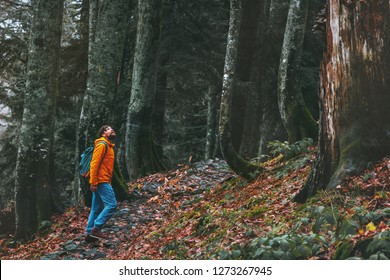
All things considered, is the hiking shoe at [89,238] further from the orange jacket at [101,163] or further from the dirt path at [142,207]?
the orange jacket at [101,163]

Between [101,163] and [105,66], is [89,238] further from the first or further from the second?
[105,66]

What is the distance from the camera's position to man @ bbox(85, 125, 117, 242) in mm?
10906

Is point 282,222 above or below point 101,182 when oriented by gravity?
below

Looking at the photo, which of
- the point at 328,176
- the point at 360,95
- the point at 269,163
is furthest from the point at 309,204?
the point at 269,163

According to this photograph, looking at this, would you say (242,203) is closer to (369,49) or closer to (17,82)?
(369,49)

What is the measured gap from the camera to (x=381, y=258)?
230 inches

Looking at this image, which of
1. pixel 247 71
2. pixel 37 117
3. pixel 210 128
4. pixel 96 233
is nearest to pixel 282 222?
pixel 96 233

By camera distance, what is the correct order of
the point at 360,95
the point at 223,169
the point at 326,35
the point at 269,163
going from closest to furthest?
1. the point at 360,95
2. the point at 326,35
3. the point at 269,163
4. the point at 223,169

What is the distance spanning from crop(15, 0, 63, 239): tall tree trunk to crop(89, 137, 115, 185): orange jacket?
10.0 ft

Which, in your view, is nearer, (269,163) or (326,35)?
(326,35)

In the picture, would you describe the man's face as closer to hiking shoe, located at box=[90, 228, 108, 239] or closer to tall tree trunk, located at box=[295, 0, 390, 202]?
hiking shoe, located at box=[90, 228, 108, 239]

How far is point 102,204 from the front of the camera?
11.4 metres

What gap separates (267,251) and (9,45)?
15.7m

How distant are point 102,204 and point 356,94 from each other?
554 cm
